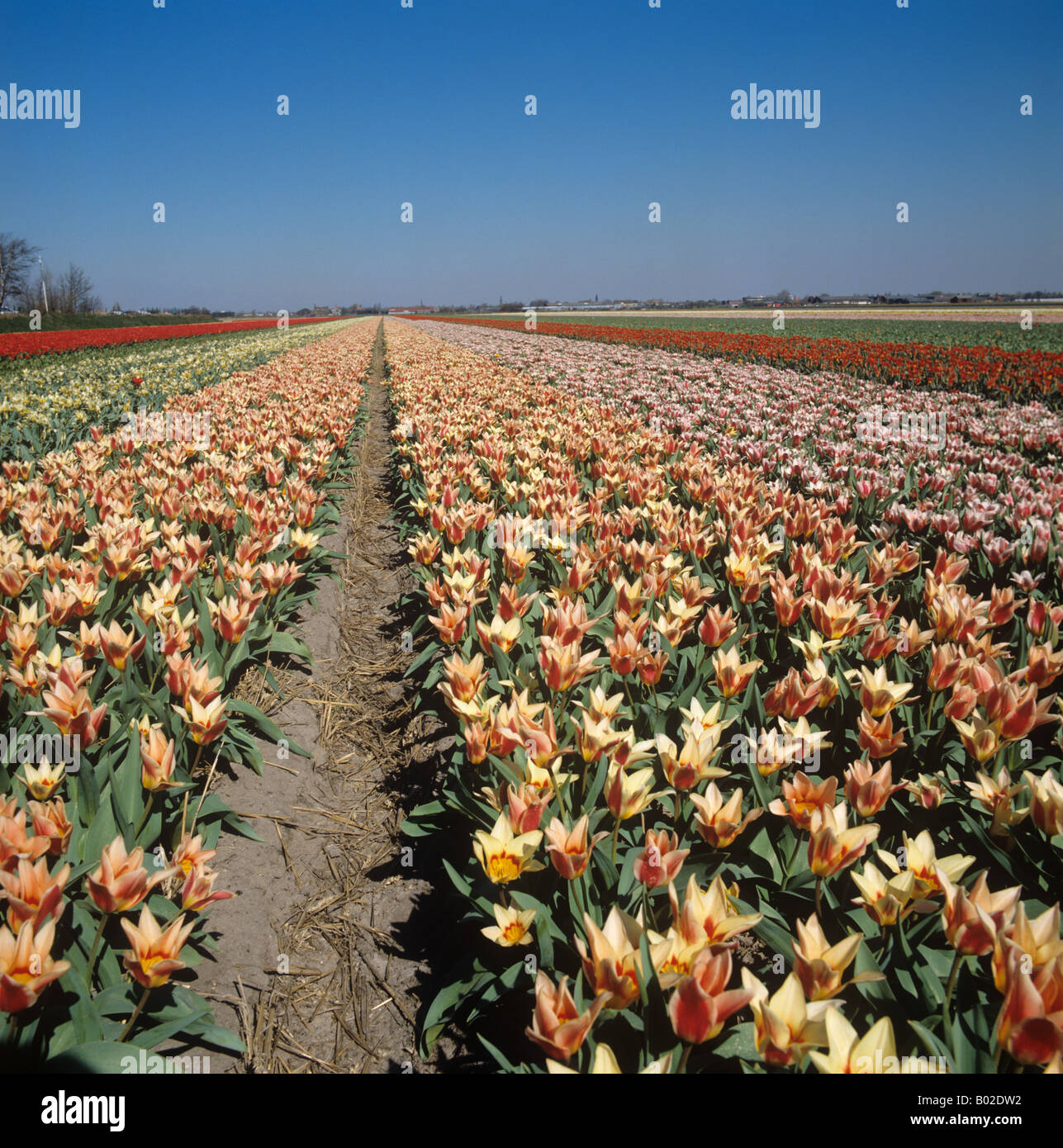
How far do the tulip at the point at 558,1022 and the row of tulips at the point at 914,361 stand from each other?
1438 centimetres

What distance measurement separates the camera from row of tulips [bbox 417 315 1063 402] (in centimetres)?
1267

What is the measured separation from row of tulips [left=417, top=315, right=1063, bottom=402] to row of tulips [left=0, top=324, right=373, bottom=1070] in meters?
13.9

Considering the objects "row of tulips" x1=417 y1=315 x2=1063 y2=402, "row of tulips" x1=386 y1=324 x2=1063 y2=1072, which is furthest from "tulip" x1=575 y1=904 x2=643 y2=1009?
"row of tulips" x1=417 y1=315 x2=1063 y2=402

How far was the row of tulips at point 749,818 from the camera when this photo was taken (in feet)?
4.21

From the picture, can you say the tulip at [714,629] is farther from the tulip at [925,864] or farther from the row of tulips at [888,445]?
the row of tulips at [888,445]

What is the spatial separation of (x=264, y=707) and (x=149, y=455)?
3083 millimetres

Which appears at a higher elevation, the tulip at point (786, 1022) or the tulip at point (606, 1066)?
the tulip at point (786, 1022)

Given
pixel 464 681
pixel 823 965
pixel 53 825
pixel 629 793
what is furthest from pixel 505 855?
pixel 53 825

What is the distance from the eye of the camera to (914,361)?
15.5m

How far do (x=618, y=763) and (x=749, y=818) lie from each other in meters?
0.45

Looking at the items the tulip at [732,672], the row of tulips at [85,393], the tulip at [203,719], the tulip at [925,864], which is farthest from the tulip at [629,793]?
the row of tulips at [85,393]

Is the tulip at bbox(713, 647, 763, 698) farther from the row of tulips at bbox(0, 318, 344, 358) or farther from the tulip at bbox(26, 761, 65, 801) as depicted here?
the row of tulips at bbox(0, 318, 344, 358)

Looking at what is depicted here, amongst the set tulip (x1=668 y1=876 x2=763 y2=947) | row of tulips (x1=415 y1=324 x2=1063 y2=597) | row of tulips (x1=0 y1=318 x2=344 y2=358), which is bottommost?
tulip (x1=668 y1=876 x2=763 y2=947)
